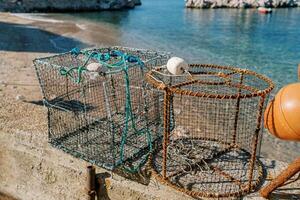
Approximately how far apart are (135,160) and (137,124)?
3.14 ft

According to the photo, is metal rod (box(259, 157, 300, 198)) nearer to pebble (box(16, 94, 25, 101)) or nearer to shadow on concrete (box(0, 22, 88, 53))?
pebble (box(16, 94, 25, 101))

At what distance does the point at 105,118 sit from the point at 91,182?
1.49 metres

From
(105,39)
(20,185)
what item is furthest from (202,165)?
(105,39)

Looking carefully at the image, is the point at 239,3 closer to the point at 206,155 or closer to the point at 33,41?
the point at 33,41

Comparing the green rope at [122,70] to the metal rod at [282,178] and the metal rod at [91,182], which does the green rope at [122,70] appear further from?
the metal rod at [282,178]

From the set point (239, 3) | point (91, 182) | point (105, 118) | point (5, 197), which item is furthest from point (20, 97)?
point (239, 3)

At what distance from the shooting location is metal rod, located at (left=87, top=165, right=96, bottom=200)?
17.8 ft

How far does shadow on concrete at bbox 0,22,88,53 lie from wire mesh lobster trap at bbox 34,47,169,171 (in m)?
15.0

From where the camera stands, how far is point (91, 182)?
5512 mm

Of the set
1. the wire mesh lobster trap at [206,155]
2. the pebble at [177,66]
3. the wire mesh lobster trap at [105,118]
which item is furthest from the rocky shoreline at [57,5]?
the pebble at [177,66]

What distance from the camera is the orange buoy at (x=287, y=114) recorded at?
14.3 feet

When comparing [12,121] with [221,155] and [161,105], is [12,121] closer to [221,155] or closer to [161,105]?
[161,105]

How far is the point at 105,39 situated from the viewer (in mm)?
29547

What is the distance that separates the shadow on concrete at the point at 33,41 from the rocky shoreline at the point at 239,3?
5189cm
